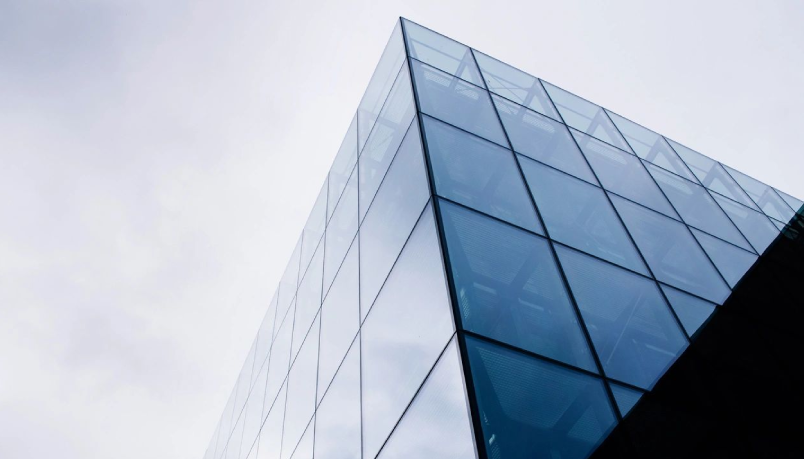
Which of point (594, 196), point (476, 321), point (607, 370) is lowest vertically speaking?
point (607, 370)

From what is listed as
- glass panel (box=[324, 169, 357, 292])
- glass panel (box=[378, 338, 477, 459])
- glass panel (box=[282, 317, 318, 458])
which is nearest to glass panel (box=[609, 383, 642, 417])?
glass panel (box=[378, 338, 477, 459])

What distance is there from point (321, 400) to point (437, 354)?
14.2ft

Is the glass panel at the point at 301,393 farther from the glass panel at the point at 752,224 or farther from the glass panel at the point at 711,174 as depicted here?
the glass panel at the point at 711,174

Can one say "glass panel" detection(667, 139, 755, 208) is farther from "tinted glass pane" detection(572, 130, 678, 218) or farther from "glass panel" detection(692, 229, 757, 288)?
"glass panel" detection(692, 229, 757, 288)

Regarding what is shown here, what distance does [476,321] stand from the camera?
645 cm

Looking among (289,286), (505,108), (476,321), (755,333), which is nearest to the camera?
(476,321)

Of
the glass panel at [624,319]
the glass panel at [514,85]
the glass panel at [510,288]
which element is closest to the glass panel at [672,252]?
the glass panel at [624,319]

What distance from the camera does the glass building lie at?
20.6 feet

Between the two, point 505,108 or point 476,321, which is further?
point 505,108

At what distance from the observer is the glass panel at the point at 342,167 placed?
13954 mm

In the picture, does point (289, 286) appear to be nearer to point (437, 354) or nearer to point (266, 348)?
point (266, 348)

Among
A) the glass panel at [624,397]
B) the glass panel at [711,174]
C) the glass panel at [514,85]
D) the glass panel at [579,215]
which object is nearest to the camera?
the glass panel at [624,397]

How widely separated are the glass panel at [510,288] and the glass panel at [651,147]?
22.1 ft

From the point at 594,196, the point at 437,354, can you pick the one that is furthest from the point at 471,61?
the point at 437,354
